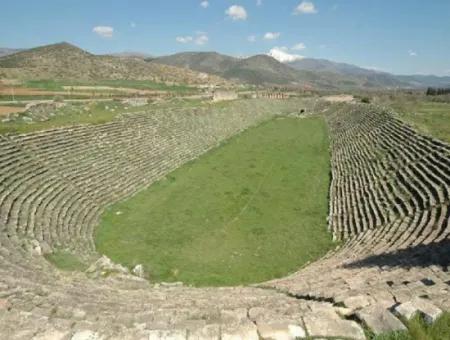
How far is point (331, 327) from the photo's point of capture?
6.38 m

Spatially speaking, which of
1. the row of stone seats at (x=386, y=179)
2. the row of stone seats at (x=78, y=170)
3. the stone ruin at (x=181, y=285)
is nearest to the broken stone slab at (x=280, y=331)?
the stone ruin at (x=181, y=285)

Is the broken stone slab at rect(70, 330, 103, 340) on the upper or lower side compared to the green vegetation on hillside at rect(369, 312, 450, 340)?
lower

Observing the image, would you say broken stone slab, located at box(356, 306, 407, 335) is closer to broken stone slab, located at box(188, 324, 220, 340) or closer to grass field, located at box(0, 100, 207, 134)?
broken stone slab, located at box(188, 324, 220, 340)

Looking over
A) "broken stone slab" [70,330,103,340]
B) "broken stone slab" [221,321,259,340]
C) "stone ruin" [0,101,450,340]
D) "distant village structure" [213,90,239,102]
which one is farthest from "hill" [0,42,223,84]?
"broken stone slab" [221,321,259,340]

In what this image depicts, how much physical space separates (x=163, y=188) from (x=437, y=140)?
1777cm

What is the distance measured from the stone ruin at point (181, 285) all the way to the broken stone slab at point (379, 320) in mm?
16

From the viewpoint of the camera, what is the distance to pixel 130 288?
11305 millimetres

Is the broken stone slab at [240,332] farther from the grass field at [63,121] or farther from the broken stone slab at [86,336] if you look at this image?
the grass field at [63,121]

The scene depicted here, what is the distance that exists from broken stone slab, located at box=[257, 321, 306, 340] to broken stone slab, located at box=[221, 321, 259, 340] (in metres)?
0.10

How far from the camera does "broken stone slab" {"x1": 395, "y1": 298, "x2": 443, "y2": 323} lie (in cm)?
626

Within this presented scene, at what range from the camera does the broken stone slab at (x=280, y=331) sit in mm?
6199

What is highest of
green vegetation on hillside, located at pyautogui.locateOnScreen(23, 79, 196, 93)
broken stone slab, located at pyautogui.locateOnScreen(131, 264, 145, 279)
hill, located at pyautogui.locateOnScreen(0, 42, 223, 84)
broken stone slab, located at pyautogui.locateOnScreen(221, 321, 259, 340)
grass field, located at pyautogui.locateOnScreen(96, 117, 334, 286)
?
hill, located at pyautogui.locateOnScreen(0, 42, 223, 84)

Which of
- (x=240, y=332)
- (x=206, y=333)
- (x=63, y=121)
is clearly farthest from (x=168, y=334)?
(x=63, y=121)

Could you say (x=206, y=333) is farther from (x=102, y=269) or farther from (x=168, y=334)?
(x=102, y=269)
